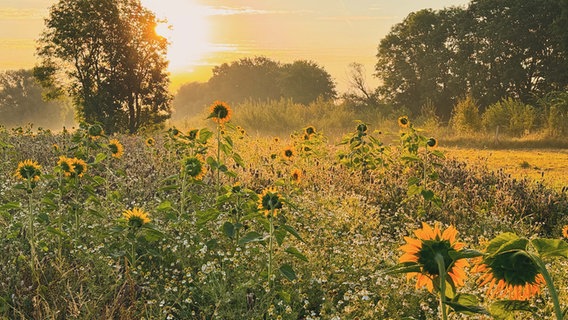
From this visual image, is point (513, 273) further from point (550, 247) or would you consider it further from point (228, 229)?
point (228, 229)

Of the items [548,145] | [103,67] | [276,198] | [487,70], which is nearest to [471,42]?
[487,70]

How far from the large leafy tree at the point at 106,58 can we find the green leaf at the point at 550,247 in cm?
2067

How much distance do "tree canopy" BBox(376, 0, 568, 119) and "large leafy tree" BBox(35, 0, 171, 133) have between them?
48.3ft

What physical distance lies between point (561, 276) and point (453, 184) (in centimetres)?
378

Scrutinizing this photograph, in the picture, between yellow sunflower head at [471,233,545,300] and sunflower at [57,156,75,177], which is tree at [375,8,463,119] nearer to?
sunflower at [57,156,75,177]

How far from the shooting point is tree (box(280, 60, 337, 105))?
4503 cm

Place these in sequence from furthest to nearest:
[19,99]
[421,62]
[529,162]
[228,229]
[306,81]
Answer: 1. [19,99]
2. [306,81]
3. [421,62]
4. [529,162]
5. [228,229]

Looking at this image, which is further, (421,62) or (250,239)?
(421,62)

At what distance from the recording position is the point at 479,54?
92.8ft

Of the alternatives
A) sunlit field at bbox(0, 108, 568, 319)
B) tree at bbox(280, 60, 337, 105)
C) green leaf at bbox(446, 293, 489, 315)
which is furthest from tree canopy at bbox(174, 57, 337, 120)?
green leaf at bbox(446, 293, 489, 315)

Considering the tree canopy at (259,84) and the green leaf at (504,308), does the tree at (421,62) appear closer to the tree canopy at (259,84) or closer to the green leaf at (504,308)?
the tree canopy at (259,84)

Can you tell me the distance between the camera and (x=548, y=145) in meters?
16.2

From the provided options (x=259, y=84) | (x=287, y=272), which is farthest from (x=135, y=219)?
(x=259, y=84)

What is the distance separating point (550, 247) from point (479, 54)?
29.2 meters
